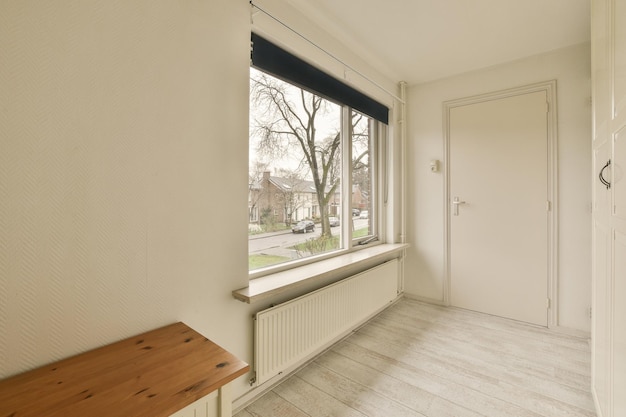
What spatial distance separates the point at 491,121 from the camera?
115 inches

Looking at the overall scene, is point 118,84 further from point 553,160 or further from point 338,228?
point 553,160

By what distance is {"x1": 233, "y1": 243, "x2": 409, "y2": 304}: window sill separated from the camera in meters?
1.54

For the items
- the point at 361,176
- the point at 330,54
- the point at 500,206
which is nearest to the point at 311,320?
the point at 361,176

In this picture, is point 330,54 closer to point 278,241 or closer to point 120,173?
point 278,241

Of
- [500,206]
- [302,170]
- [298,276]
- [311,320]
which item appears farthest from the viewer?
[500,206]

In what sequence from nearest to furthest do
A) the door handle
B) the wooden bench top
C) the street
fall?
the wooden bench top
the street
the door handle

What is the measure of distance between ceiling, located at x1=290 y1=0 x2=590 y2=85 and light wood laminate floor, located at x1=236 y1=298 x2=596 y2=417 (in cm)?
265

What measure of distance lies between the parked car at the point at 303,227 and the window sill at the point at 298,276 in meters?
0.29

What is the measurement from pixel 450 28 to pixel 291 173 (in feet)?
5.83

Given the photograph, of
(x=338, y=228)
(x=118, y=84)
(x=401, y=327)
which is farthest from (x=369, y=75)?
(x=401, y=327)

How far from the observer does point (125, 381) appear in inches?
35.1

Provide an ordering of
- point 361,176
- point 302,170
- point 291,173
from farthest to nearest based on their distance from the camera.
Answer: point 361,176
point 302,170
point 291,173

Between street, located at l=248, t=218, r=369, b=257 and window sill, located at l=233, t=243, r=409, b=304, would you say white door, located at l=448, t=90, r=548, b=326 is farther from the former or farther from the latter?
street, located at l=248, t=218, r=369, b=257

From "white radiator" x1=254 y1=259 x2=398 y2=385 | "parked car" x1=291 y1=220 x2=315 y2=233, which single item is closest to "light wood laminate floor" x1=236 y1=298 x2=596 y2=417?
"white radiator" x1=254 y1=259 x2=398 y2=385
